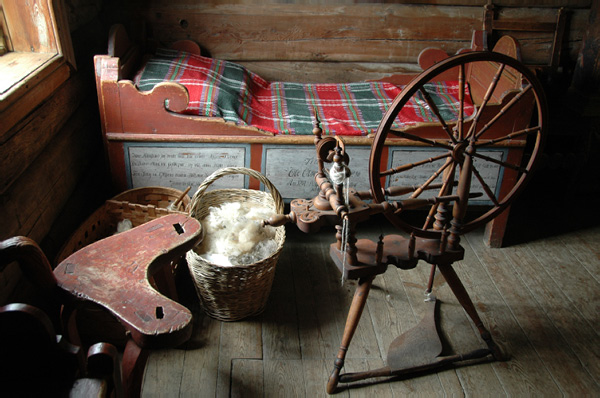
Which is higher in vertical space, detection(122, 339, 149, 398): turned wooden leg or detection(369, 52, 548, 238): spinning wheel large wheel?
detection(369, 52, 548, 238): spinning wheel large wheel

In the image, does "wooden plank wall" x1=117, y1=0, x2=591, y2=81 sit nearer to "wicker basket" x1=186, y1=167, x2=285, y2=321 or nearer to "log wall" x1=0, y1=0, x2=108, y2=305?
"log wall" x1=0, y1=0, x2=108, y2=305

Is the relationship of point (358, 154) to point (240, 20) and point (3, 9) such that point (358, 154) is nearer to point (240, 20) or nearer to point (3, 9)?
point (240, 20)

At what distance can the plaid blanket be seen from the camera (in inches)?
103

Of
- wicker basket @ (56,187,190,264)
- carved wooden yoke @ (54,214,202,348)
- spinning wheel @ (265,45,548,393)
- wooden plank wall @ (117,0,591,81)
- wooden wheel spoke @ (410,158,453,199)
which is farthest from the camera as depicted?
wooden plank wall @ (117,0,591,81)

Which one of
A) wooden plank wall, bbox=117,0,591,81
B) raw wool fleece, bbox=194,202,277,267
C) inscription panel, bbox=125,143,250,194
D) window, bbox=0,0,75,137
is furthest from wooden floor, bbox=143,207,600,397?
wooden plank wall, bbox=117,0,591,81

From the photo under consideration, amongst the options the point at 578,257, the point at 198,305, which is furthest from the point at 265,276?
the point at 578,257

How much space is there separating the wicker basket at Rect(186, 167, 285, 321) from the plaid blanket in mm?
454

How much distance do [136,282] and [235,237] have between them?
0.75m

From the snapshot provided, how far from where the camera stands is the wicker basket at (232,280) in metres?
2.06

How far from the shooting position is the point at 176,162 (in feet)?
8.36

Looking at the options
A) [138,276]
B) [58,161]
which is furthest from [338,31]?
[138,276]

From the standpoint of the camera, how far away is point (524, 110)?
2547 mm

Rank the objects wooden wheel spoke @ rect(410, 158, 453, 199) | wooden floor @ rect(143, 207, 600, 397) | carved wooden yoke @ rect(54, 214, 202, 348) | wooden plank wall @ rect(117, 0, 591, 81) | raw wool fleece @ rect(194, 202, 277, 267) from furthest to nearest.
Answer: wooden plank wall @ rect(117, 0, 591, 81)
raw wool fleece @ rect(194, 202, 277, 267)
wooden floor @ rect(143, 207, 600, 397)
wooden wheel spoke @ rect(410, 158, 453, 199)
carved wooden yoke @ rect(54, 214, 202, 348)

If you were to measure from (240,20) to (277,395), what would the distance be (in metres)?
2.44
